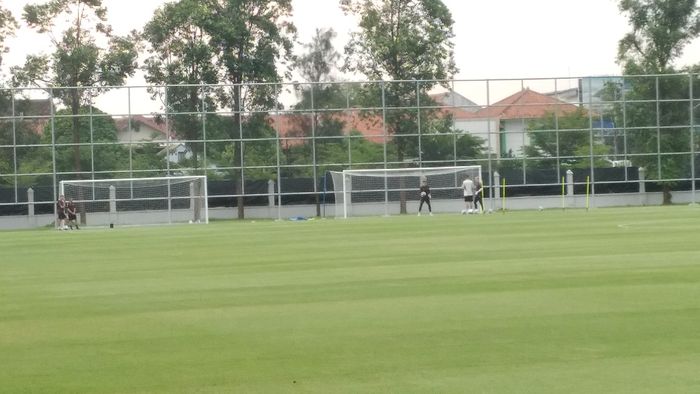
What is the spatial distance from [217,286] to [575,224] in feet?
59.7

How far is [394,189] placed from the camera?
51.5 metres

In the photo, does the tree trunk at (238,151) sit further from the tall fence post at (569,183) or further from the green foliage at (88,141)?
the tall fence post at (569,183)

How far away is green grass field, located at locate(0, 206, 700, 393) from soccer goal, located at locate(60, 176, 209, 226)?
87.5 feet

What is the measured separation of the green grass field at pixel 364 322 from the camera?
7.87 metres

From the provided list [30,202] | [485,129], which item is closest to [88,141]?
[30,202]

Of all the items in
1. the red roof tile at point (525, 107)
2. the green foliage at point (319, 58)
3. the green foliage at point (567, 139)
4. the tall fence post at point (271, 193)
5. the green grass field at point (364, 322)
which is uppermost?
the green foliage at point (319, 58)

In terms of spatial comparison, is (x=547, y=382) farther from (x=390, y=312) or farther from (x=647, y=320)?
(x=390, y=312)

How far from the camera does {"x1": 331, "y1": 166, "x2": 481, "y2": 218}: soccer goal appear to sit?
50.6 meters

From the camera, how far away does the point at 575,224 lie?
3125cm

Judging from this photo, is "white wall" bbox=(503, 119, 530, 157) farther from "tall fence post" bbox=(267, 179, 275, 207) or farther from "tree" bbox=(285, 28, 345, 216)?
"tall fence post" bbox=(267, 179, 275, 207)

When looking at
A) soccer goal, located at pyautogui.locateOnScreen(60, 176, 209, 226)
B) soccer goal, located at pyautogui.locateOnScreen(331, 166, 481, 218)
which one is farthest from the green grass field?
soccer goal, located at pyautogui.locateOnScreen(331, 166, 481, 218)

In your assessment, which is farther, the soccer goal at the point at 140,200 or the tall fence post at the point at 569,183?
the tall fence post at the point at 569,183

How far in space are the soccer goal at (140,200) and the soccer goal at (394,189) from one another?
6.53 meters

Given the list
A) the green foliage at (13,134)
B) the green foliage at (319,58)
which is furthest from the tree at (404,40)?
the green foliage at (13,134)
